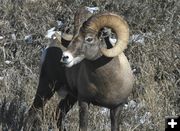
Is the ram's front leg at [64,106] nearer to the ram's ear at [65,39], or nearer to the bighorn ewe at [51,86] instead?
the bighorn ewe at [51,86]

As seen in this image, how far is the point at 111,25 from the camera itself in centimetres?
638

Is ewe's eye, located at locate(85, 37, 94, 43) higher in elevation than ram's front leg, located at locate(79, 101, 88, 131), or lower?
higher

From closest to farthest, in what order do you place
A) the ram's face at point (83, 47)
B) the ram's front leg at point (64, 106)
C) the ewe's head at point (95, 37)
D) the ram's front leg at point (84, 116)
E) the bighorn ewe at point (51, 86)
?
1. the ram's face at point (83, 47)
2. the ewe's head at point (95, 37)
3. the ram's front leg at point (84, 116)
4. the bighorn ewe at point (51, 86)
5. the ram's front leg at point (64, 106)

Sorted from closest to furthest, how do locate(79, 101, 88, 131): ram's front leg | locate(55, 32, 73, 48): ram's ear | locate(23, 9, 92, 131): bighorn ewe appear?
locate(79, 101, 88, 131): ram's front leg → locate(55, 32, 73, 48): ram's ear → locate(23, 9, 92, 131): bighorn ewe

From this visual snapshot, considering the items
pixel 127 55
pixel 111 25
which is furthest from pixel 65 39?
pixel 127 55

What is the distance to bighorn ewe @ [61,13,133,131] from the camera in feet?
20.8

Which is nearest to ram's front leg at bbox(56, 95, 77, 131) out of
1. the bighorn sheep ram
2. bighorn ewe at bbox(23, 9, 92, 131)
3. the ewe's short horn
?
bighorn ewe at bbox(23, 9, 92, 131)

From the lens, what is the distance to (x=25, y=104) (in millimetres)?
8148

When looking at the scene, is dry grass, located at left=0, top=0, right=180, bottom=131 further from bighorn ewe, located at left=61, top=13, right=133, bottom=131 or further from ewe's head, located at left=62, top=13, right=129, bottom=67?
ewe's head, located at left=62, top=13, right=129, bottom=67

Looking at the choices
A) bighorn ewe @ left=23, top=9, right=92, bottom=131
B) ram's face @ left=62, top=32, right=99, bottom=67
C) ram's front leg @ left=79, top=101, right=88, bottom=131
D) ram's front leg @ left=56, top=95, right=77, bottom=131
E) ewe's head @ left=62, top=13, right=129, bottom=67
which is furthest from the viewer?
ram's front leg @ left=56, top=95, right=77, bottom=131

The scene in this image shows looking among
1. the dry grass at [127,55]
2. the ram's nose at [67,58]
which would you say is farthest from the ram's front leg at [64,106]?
the ram's nose at [67,58]

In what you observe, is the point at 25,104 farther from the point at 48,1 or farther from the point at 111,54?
the point at 48,1

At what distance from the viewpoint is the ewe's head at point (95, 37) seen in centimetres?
630

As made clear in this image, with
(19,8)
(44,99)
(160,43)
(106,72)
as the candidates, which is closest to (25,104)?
(44,99)
